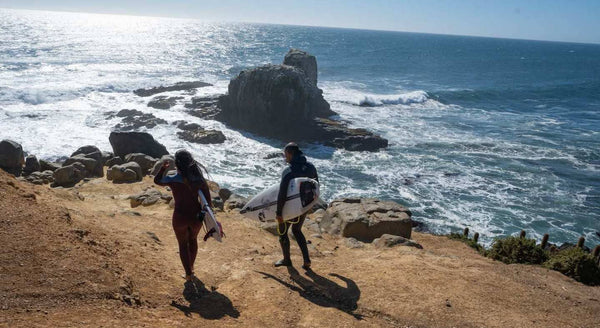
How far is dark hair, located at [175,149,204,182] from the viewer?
230 inches

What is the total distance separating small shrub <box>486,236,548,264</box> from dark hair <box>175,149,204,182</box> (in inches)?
A: 331

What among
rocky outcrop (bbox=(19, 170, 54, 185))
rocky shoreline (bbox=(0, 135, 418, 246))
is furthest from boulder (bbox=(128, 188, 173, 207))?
rocky outcrop (bbox=(19, 170, 54, 185))

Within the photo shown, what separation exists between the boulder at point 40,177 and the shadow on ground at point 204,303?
11340mm

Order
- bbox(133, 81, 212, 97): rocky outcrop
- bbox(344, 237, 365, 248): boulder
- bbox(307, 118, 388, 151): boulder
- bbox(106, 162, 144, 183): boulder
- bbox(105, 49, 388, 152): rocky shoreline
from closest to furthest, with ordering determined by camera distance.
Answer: bbox(344, 237, 365, 248): boulder, bbox(106, 162, 144, 183): boulder, bbox(307, 118, 388, 151): boulder, bbox(105, 49, 388, 152): rocky shoreline, bbox(133, 81, 212, 97): rocky outcrop

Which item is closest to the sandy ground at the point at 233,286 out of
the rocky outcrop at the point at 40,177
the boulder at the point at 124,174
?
the boulder at the point at 124,174

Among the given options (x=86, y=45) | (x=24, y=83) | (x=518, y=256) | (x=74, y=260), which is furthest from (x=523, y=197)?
(x=86, y=45)

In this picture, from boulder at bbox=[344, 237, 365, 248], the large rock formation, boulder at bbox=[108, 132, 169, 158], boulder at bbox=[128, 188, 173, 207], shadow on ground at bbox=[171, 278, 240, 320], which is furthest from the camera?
the large rock formation

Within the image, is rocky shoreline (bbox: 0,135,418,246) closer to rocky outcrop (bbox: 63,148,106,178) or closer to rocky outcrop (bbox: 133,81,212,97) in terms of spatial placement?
rocky outcrop (bbox: 63,148,106,178)

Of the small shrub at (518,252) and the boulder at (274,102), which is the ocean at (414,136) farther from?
the small shrub at (518,252)

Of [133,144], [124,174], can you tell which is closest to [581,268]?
[124,174]

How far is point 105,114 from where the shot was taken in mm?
35344

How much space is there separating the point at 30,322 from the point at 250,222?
7.24 metres

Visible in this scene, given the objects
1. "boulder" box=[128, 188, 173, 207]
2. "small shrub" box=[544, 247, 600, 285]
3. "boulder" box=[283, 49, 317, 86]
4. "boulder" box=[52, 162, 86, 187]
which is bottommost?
"boulder" box=[52, 162, 86, 187]

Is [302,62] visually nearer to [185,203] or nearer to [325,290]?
[325,290]
